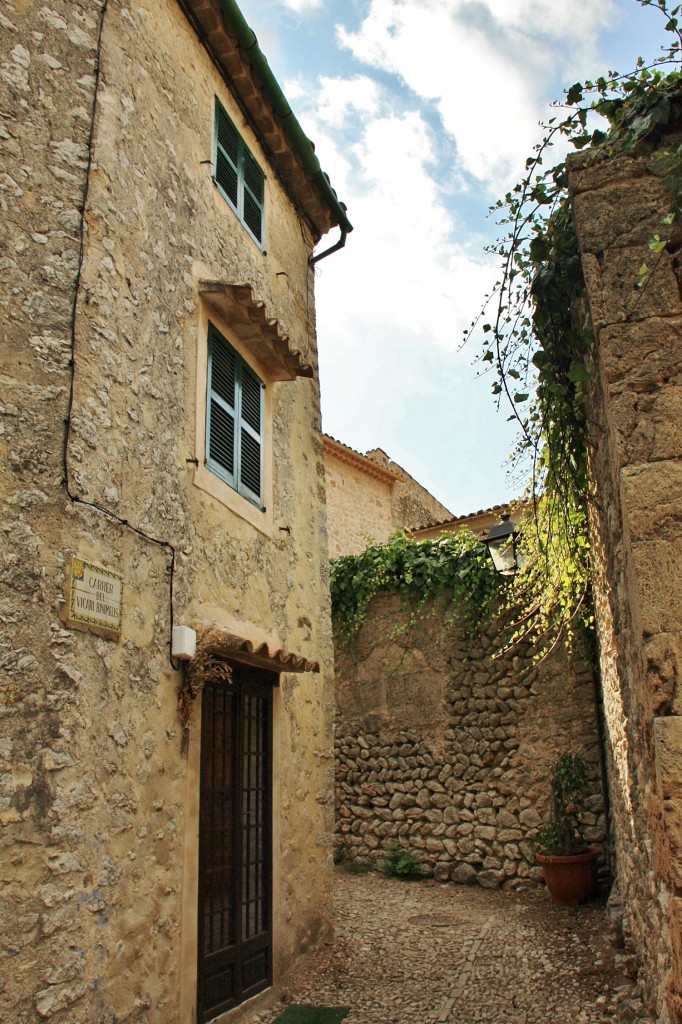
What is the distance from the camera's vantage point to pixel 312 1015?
16.6 feet

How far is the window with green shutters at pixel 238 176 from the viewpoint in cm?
660

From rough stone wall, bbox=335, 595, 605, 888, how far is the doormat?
378 cm

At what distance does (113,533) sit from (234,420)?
198 centimetres

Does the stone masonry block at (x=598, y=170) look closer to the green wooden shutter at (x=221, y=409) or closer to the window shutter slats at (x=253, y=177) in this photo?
the green wooden shutter at (x=221, y=409)

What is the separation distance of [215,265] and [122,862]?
4387 millimetres

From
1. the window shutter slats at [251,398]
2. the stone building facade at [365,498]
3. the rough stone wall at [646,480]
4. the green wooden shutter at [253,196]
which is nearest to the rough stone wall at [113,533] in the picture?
the green wooden shutter at [253,196]

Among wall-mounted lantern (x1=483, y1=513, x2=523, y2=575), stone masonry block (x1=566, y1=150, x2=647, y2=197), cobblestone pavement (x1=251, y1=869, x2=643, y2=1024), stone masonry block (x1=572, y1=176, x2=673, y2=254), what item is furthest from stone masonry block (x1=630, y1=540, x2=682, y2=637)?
wall-mounted lantern (x1=483, y1=513, x2=523, y2=575)

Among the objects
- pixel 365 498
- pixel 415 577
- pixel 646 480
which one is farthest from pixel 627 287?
pixel 365 498

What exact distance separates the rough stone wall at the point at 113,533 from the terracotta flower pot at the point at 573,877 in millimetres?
2440

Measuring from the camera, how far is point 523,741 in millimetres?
8781

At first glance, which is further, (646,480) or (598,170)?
(598,170)

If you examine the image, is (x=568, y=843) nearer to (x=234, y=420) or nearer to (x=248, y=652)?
(x=248, y=652)

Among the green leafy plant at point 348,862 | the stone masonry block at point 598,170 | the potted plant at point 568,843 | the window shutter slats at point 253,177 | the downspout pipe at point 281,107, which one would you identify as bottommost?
the green leafy plant at point 348,862

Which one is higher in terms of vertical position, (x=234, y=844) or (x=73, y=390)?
(x=73, y=390)
